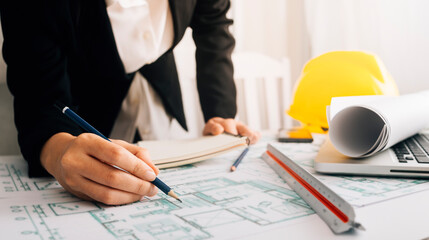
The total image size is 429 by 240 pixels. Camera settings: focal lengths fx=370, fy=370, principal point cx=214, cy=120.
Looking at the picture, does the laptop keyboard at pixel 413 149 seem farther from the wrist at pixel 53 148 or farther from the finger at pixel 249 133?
the wrist at pixel 53 148

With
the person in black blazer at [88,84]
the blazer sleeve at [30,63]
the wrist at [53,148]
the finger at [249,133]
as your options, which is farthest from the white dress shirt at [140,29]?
the wrist at [53,148]

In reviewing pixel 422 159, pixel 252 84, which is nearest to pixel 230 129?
pixel 422 159

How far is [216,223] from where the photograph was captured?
0.39 meters

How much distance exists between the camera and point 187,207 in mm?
443

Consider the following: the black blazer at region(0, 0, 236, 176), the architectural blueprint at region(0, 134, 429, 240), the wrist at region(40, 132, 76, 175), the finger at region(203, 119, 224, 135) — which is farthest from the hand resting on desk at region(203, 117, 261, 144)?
the wrist at region(40, 132, 76, 175)

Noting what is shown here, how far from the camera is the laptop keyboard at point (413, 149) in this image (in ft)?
1.79

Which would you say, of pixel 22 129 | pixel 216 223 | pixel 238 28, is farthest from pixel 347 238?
pixel 238 28

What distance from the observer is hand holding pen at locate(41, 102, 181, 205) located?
44 centimetres

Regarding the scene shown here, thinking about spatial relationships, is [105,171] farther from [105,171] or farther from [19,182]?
[19,182]

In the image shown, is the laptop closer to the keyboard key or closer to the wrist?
the keyboard key

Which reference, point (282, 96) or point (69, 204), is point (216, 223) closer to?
point (69, 204)

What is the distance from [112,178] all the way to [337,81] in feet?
1.64

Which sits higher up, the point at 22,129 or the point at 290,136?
the point at 22,129

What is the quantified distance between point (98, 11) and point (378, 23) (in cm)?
87
